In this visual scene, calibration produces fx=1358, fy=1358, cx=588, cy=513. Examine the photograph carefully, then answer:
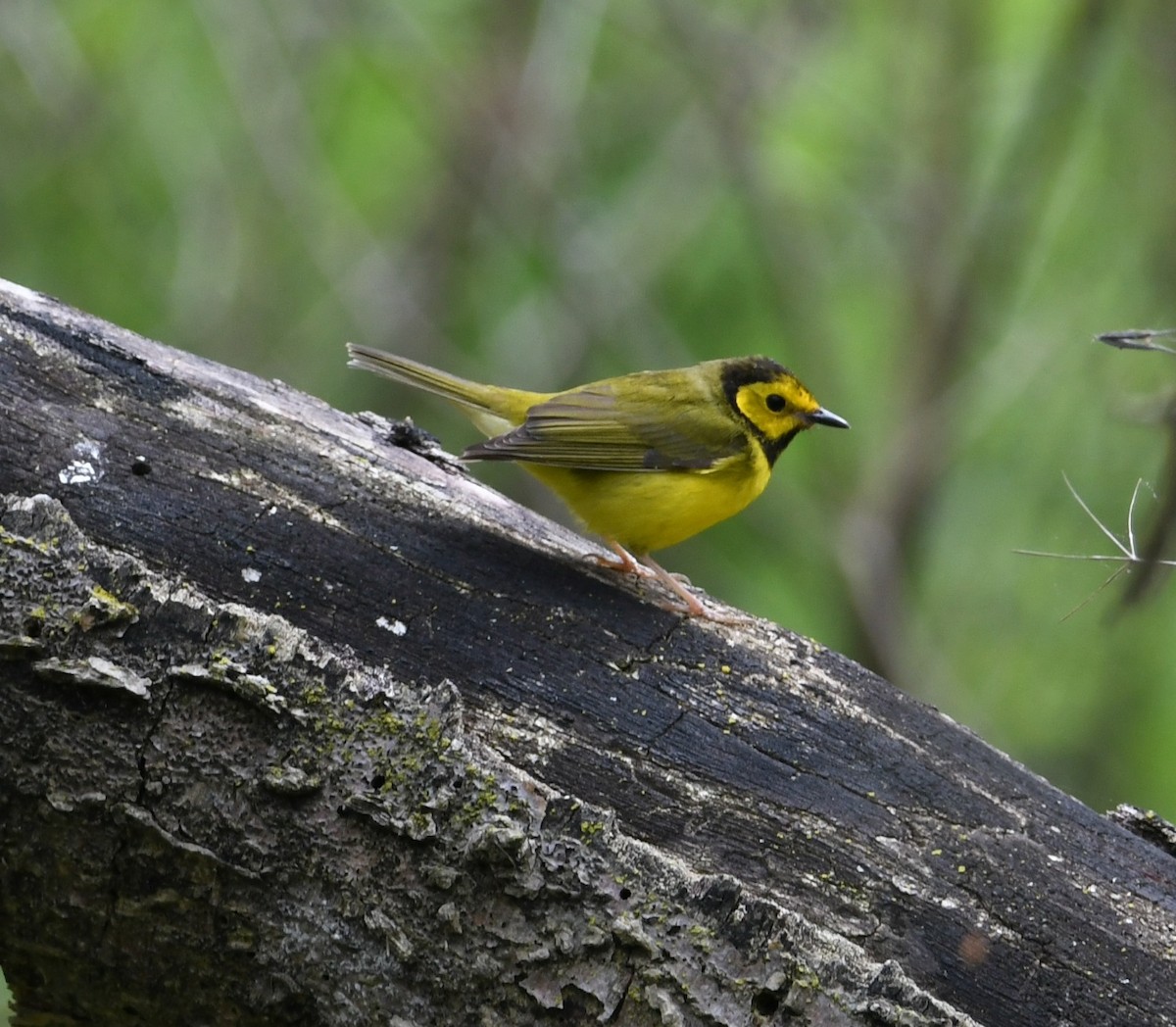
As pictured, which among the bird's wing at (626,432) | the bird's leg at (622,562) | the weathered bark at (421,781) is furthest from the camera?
the bird's wing at (626,432)

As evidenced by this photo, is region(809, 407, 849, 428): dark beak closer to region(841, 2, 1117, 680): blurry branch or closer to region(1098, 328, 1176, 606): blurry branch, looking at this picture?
region(1098, 328, 1176, 606): blurry branch

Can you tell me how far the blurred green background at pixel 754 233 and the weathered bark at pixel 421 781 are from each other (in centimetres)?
426

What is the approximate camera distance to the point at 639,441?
4.62 m

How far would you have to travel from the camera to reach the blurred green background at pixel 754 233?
26.4 ft

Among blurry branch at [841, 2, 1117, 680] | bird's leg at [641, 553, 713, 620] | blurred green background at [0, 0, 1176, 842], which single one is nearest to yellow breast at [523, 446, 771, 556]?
bird's leg at [641, 553, 713, 620]

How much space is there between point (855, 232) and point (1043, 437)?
2.17 meters

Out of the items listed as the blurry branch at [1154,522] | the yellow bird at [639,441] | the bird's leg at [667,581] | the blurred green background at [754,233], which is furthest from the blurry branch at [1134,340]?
the blurred green background at [754,233]

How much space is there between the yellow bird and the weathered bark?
2.26 ft

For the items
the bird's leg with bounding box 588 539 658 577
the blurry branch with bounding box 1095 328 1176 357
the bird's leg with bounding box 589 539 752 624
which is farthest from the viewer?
the bird's leg with bounding box 588 539 658 577

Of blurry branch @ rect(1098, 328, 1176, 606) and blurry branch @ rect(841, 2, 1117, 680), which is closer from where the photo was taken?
blurry branch @ rect(1098, 328, 1176, 606)

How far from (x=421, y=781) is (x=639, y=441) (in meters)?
2.20

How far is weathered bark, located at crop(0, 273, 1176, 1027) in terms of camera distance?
8.42 feet

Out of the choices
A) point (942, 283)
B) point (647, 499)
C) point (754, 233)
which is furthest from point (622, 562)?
point (942, 283)

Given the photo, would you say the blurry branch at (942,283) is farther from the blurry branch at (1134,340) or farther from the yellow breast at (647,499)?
Result: the blurry branch at (1134,340)
